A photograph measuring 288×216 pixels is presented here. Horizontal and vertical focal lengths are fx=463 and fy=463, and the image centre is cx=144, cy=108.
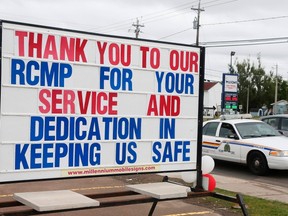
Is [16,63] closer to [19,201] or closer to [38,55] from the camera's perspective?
[38,55]

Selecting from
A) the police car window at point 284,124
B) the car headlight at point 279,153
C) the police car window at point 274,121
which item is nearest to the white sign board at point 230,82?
the police car window at point 274,121

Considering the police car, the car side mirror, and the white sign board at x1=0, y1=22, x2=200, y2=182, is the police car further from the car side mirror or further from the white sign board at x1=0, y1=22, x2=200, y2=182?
the white sign board at x1=0, y1=22, x2=200, y2=182

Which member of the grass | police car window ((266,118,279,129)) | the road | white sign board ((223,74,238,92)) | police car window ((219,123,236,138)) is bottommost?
the road

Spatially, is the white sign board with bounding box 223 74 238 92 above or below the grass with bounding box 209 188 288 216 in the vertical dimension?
above

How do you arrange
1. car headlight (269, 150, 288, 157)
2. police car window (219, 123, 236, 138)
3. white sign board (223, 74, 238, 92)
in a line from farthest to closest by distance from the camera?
white sign board (223, 74, 238, 92) → police car window (219, 123, 236, 138) → car headlight (269, 150, 288, 157)

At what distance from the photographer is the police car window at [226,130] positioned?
537 inches

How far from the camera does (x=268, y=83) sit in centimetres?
7700

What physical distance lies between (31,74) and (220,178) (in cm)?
766

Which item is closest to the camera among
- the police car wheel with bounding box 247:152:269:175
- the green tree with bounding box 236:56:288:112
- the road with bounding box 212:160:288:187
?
the road with bounding box 212:160:288:187

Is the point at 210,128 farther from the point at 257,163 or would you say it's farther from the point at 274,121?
the point at 274,121

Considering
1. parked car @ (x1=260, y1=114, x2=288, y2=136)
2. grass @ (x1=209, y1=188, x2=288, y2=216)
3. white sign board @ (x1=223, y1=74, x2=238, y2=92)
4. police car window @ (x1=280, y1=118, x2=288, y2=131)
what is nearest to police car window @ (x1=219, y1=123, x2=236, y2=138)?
parked car @ (x1=260, y1=114, x2=288, y2=136)

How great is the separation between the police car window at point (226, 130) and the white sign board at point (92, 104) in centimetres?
725

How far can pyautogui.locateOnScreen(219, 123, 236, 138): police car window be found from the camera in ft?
44.7

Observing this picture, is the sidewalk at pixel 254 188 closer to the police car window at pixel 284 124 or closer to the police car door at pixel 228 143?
the police car door at pixel 228 143
